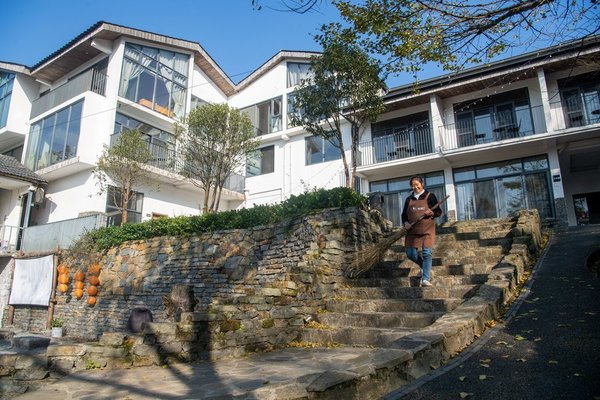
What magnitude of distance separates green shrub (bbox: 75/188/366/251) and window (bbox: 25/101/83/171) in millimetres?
4913

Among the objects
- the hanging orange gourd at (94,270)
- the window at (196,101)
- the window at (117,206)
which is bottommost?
the hanging orange gourd at (94,270)

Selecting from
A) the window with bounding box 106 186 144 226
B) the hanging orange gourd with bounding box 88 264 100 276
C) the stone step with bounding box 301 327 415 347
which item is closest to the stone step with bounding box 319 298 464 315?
the stone step with bounding box 301 327 415 347

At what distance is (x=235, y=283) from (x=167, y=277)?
2.71 metres

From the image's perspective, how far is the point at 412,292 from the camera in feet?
19.8

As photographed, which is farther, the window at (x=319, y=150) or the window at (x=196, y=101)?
the window at (x=196, y=101)

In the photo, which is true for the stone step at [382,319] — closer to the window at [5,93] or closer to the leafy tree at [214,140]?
the leafy tree at [214,140]

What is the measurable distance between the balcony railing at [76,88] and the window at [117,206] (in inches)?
183

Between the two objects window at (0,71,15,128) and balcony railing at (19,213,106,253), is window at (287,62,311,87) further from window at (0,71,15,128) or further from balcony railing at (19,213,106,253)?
window at (0,71,15,128)

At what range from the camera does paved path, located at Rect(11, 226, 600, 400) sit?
296 centimetres

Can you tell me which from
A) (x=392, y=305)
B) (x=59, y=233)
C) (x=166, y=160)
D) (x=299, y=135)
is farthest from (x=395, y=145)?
(x=59, y=233)

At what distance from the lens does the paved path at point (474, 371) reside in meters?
2.96

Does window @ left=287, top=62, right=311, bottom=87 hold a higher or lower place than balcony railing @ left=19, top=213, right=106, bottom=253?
higher

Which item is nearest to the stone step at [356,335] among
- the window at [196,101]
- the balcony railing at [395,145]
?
the balcony railing at [395,145]

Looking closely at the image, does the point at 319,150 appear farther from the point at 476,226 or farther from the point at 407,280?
the point at 407,280
